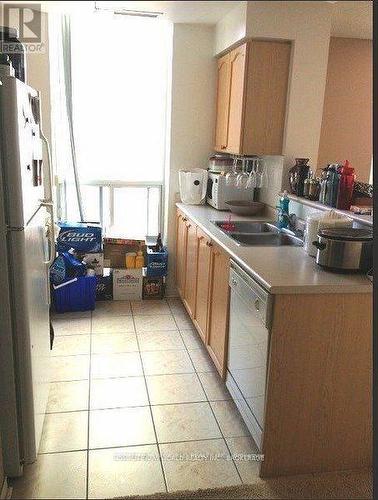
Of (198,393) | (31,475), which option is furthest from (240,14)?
(198,393)

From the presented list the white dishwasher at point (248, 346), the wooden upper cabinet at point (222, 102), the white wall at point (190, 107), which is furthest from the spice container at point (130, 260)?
the white dishwasher at point (248, 346)

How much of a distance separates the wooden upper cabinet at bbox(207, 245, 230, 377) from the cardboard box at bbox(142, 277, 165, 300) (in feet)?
3.62

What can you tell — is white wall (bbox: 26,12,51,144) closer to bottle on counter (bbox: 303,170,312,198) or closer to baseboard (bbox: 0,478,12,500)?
bottle on counter (bbox: 303,170,312,198)

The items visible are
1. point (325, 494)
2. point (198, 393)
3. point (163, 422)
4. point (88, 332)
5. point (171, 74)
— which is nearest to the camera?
point (325, 494)

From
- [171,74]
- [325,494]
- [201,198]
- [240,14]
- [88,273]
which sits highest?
[171,74]

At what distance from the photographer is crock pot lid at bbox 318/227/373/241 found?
164cm

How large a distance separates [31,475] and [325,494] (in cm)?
118

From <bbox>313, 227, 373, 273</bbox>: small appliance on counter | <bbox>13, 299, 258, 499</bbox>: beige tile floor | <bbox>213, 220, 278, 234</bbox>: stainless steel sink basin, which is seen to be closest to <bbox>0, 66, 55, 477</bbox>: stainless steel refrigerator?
<bbox>13, 299, 258, 499</bbox>: beige tile floor

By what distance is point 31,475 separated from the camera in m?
1.63

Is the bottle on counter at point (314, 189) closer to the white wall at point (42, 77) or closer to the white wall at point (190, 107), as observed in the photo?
the white wall at point (190, 107)

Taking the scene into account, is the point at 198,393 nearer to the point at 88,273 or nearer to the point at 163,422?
the point at 163,422

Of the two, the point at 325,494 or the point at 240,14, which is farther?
the point at 325,494

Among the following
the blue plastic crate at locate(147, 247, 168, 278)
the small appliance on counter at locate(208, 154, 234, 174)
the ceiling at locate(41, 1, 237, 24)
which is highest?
the ceiling at locate(41, 1, 237, 24)

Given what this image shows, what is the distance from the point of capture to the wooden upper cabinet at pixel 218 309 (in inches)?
84.8
